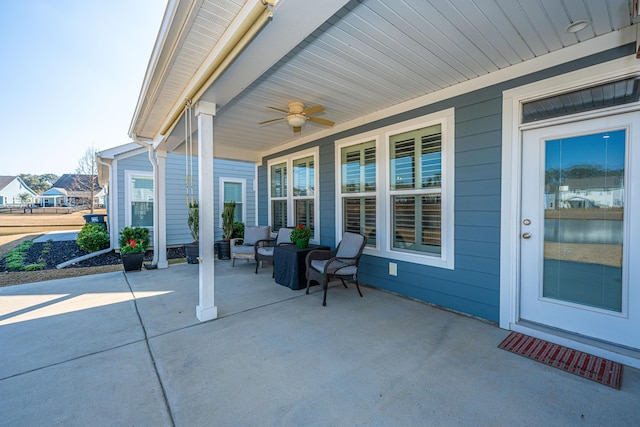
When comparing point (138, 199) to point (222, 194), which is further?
point (222, 194)

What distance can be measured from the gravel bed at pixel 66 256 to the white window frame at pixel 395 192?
5365 mm

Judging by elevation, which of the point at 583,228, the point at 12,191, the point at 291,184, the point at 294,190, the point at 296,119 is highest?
the point at 12,191

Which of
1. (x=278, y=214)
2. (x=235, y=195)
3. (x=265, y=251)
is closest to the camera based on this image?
(x=265, y=251)

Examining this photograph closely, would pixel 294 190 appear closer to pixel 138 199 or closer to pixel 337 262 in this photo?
pixel 337 262

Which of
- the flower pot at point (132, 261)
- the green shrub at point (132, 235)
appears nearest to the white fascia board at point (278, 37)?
the flower pot at point (132, 261)

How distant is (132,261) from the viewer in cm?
516

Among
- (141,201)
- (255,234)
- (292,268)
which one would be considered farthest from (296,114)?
(141,201)

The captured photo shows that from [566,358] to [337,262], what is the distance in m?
2.48

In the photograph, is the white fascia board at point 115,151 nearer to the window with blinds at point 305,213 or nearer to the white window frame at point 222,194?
the white window frame at point 222,194

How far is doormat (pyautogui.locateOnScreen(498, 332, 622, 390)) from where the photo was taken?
194cm

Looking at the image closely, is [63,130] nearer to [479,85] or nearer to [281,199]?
[281,199]

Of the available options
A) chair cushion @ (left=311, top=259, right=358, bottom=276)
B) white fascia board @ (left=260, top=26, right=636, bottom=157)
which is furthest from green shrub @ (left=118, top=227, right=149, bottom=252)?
white fascia board @ (left=260, top=26, right=636, bottom=157)

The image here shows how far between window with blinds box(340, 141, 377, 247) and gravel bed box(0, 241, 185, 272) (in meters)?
5.01

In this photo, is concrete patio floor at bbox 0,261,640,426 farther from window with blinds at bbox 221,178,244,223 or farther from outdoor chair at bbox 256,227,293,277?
window with blinds at bbox 221,178,244,223
